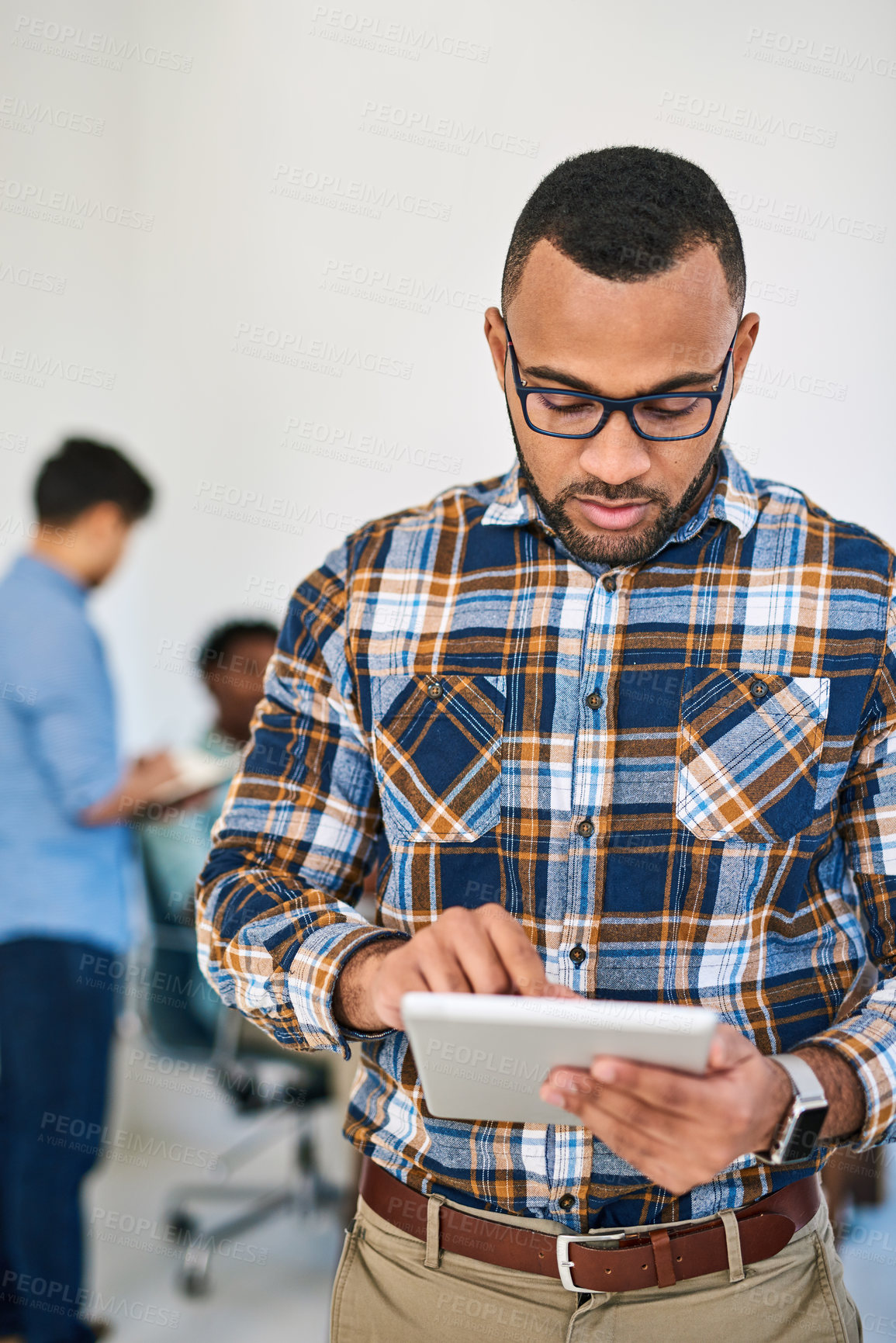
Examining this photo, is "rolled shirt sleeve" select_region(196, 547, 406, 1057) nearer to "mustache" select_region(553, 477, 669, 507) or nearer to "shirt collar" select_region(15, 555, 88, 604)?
"mustache" select_region(553, 477, 669, 507)

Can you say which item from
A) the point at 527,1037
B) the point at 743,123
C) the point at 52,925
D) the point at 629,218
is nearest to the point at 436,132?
the point at 743,123

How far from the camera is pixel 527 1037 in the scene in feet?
2.49

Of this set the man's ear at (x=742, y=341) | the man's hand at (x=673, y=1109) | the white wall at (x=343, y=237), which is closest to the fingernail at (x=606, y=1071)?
the man's hand at (x=673, y=1109)

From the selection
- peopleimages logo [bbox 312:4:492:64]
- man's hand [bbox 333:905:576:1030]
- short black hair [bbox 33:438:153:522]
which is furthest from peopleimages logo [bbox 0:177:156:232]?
man's hand [bbox 333:905:576:1030]

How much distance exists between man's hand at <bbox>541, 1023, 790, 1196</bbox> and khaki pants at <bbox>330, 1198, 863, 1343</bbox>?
27 centimetres

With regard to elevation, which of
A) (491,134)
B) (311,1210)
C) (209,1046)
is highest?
(491,134)

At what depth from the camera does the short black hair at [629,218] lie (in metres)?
1.04

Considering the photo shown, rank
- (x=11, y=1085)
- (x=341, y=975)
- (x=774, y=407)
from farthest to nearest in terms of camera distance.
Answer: (x=774, y=407) → (x=11, y=1085) → (x=341, y=975)

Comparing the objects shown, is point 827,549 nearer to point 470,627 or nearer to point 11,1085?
point 470,627

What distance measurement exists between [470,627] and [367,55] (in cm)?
286

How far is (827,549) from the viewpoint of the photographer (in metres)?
1.14

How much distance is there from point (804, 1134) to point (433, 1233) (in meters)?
0.37

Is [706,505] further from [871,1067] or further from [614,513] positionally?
[871,1067]

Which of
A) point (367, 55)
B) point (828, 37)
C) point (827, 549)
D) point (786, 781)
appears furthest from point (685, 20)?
point (786, 781)
